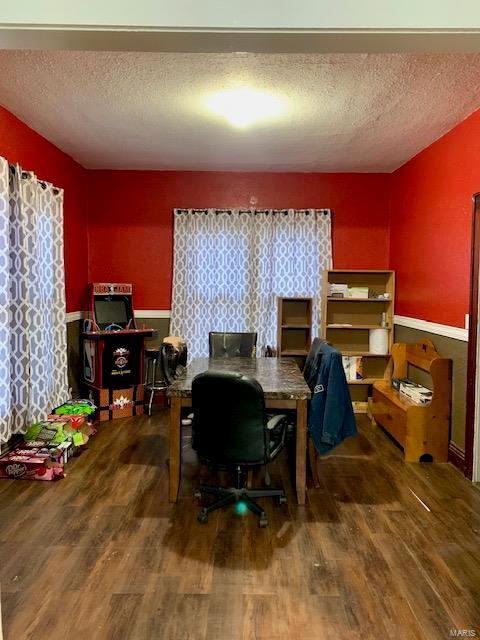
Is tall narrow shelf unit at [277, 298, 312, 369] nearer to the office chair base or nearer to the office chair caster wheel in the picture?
the office chair base

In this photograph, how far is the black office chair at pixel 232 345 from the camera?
4.34m

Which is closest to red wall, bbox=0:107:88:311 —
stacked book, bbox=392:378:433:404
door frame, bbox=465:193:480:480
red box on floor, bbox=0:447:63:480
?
red box on floor, bbox=0:447:63:480

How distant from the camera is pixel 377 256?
5.31 metres

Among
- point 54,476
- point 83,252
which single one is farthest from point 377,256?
point 54,476

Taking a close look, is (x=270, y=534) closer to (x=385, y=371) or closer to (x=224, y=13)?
(x=224, y=13)

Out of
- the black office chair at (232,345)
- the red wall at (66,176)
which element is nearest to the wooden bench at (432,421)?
the black office chair at (232,345)

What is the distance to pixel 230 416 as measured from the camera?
249 centimetres

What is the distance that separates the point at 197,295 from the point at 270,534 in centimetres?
321

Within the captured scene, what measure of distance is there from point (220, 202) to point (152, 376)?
223cm

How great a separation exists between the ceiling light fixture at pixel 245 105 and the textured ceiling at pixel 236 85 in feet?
0.26

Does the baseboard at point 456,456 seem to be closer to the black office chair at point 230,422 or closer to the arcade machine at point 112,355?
the black office chair at point 230,422

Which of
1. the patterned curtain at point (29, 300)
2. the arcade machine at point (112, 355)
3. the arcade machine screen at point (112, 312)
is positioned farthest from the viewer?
the arcade machine screen at point (112, 312)

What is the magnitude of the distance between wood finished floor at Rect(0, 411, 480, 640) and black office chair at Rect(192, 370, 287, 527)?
1.04ft

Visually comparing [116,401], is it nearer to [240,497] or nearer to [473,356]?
[240,497]
